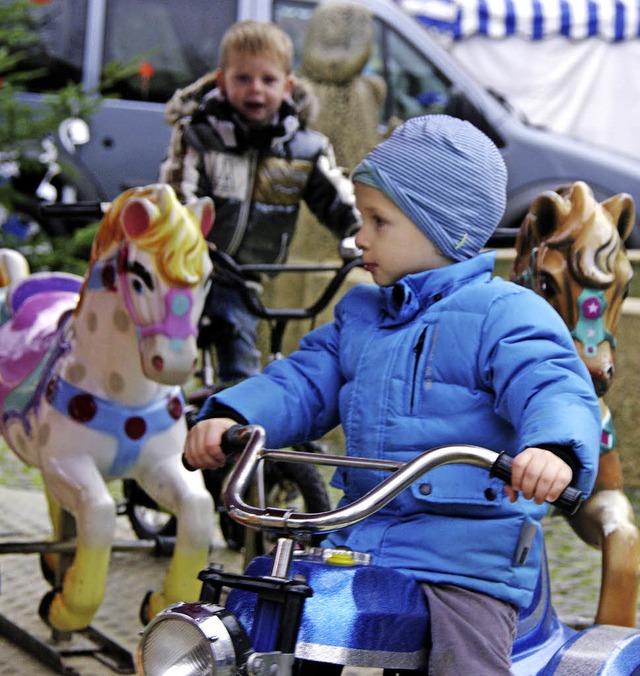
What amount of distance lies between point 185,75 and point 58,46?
3.34ft

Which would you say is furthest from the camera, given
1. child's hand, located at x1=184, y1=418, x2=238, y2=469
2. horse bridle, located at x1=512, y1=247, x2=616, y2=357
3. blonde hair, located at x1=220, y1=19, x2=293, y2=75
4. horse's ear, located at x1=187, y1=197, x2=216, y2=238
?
blonde hair, located at x1=220, y1=19, x2=293, y2=75

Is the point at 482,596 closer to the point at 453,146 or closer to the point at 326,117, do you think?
the point at 453,146

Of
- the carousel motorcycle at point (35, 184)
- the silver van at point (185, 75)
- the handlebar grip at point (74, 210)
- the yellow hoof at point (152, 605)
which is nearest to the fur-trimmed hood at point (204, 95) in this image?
the handlebar grip at point (74, 210)

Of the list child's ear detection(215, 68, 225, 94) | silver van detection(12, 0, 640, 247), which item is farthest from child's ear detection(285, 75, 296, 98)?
silver van detection(12, 0, 640, 247)

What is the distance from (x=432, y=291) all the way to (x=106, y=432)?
5.30ft

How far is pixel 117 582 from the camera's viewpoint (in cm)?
522

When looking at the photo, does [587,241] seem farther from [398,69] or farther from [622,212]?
[398,69]

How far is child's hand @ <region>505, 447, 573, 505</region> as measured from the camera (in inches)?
80.9

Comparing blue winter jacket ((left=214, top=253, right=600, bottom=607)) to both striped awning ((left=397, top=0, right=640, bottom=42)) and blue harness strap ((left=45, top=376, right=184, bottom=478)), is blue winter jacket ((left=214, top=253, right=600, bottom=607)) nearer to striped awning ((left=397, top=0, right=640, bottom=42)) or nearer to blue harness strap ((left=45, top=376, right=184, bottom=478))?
blue harness strap ((left=45, top=376, right=184, bottom=478))

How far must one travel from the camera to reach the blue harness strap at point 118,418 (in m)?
3.94

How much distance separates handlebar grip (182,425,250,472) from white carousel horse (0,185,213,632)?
131 centimetres

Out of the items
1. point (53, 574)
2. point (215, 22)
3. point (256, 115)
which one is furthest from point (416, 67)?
point (53, 574)

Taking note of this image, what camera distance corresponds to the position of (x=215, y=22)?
35.4 feet

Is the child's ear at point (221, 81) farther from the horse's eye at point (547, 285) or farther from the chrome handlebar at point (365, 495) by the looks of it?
the chrome handlebar at point (365, 495)
